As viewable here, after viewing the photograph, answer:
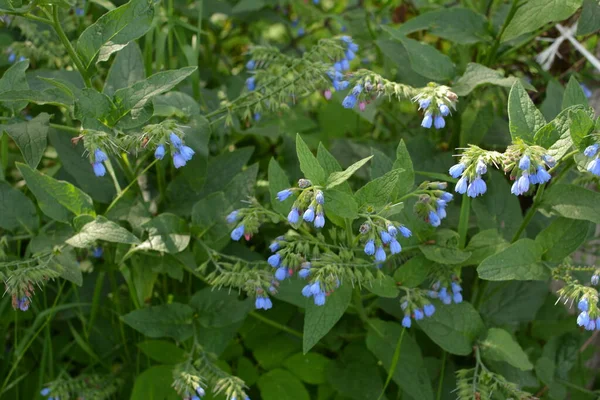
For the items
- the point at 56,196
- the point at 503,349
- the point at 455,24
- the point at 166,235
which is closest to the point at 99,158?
the point at 56,196

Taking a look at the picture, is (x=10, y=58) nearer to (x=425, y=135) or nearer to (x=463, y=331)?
(x=425, y=135)

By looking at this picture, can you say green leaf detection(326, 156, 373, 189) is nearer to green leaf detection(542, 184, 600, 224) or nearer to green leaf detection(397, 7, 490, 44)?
green leaf detection(542, 184, 600, 224)

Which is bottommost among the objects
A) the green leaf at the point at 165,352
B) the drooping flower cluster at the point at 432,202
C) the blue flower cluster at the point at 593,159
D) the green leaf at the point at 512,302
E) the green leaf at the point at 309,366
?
the green leaf at the point at 309,366

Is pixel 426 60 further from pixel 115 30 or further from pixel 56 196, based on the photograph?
pixel 56 196

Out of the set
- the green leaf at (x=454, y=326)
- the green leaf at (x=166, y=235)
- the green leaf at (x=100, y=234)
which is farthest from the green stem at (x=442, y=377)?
the green leaf at (x=100, y=234)

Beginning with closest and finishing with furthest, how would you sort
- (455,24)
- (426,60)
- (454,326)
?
1. (454,326)
2. (426,60)
3. (455,24)

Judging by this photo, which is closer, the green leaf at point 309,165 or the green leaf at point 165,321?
the green leaf at point 309,165

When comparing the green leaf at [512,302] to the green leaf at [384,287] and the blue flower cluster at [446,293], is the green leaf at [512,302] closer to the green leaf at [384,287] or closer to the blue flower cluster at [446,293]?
the blue flower cluster at [446,293]

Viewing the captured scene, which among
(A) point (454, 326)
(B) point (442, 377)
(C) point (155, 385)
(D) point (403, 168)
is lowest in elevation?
(B) point (442, 377)
